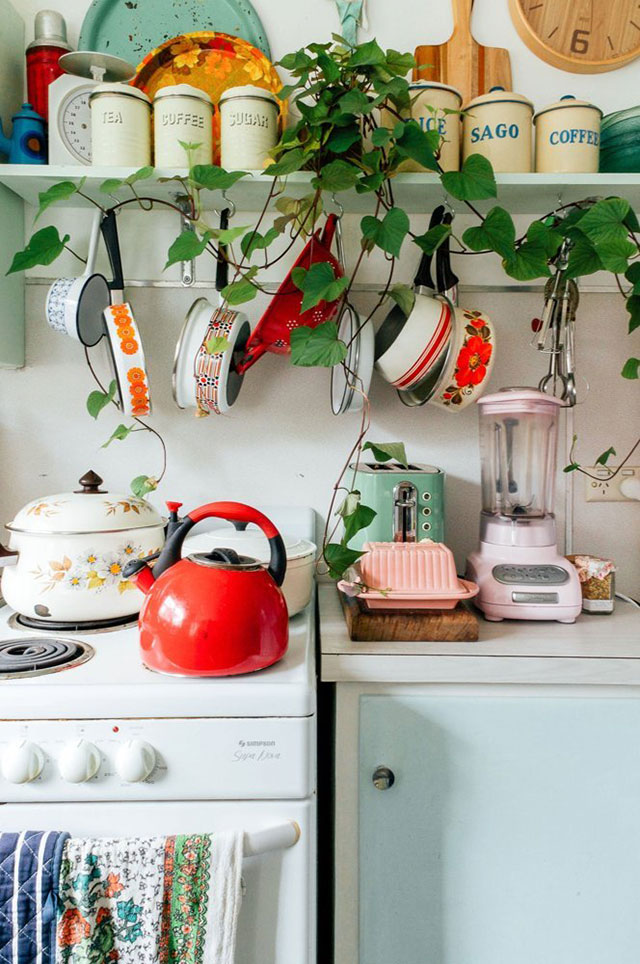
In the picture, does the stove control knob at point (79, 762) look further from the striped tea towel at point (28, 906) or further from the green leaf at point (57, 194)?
the green leaf at point (57, 194)

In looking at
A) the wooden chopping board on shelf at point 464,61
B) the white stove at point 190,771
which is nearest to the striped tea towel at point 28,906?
the white stove at point 190,771

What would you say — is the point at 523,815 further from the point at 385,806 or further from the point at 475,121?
the point at 475,121

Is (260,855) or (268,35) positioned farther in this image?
(268,35)

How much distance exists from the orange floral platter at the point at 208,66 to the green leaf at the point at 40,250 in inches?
15.5

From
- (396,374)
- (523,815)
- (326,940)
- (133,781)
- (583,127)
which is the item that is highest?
(583,127)

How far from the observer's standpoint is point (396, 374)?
1320mm

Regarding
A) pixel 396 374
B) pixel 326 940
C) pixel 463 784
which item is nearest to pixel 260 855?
pixel 463 784

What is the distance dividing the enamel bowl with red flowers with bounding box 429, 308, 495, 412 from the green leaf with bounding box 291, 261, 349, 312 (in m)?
0.26

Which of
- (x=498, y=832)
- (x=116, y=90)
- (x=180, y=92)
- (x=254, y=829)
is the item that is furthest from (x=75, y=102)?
(x=498, y=832)

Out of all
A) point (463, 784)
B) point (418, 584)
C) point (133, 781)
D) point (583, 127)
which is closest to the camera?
point (133, 781)

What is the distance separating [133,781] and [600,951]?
Result: 0.77 m

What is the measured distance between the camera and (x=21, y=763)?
33.4 inches

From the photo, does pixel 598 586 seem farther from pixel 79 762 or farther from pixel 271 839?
pixel 79 762

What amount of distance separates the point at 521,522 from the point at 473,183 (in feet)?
1.98
